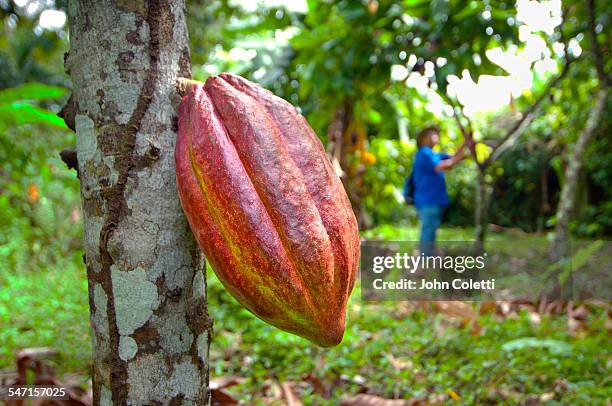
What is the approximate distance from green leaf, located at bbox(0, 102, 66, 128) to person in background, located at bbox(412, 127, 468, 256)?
8.35ft

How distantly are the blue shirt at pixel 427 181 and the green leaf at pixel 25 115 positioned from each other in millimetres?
2539

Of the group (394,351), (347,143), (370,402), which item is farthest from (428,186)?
(370,402)

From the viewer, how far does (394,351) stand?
2025mm

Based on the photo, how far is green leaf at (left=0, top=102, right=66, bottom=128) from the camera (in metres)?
1.43

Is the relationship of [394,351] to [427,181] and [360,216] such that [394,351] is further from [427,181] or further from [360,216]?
[360,216]

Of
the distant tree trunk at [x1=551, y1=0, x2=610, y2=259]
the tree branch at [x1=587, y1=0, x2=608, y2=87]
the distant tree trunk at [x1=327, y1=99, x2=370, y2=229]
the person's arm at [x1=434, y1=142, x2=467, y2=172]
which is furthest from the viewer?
the distant tree trunk at [x1=327, y1=99, x2=370, y2=229]

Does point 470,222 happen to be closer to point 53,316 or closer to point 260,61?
point 260,61

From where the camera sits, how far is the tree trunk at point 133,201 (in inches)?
27.2

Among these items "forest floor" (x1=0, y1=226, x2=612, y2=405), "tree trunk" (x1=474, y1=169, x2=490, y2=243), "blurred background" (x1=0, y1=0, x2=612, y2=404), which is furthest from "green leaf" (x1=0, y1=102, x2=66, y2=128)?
"tree trunk" (x1=474, y1=169, x2=490, y2=243)

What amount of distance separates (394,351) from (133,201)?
61.9 inches

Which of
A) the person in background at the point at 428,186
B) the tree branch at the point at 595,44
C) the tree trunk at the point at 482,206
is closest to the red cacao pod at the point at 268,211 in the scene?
the tree branch at the point at 595,44

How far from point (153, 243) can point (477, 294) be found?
2417 mm

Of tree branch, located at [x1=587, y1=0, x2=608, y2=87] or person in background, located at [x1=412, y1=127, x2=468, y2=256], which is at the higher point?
tree branch, located at [x1=587, y1=0, x2=608, y2=87]

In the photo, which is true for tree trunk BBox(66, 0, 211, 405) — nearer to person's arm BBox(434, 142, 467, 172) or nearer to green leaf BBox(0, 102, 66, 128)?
green leaf BBox(0, 102, 66, 128)
